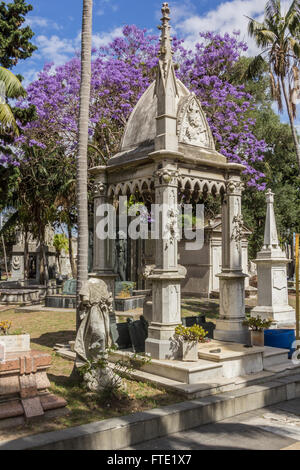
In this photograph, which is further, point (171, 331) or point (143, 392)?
point (171, 331)

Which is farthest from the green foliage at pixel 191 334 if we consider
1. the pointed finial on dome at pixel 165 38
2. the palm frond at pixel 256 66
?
the palm frond at pixel 256 66

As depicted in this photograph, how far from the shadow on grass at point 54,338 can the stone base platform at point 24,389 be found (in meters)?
4.57

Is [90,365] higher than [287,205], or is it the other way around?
[287,205]

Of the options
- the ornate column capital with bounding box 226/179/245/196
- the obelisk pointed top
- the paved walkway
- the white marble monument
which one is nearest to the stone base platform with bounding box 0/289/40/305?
the white marble monument

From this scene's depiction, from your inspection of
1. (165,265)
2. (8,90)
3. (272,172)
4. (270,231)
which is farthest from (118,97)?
(272,172)

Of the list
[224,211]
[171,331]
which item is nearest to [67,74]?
[224,211]

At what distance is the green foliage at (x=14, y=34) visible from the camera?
1880cm

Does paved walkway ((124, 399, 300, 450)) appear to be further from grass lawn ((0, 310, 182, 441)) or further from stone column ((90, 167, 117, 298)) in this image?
stone column ((90, 167, 117, 298))

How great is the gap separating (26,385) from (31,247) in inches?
1288

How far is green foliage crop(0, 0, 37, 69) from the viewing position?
18.8m

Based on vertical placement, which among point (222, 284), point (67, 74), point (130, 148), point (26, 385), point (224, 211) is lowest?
point (26, 385)
